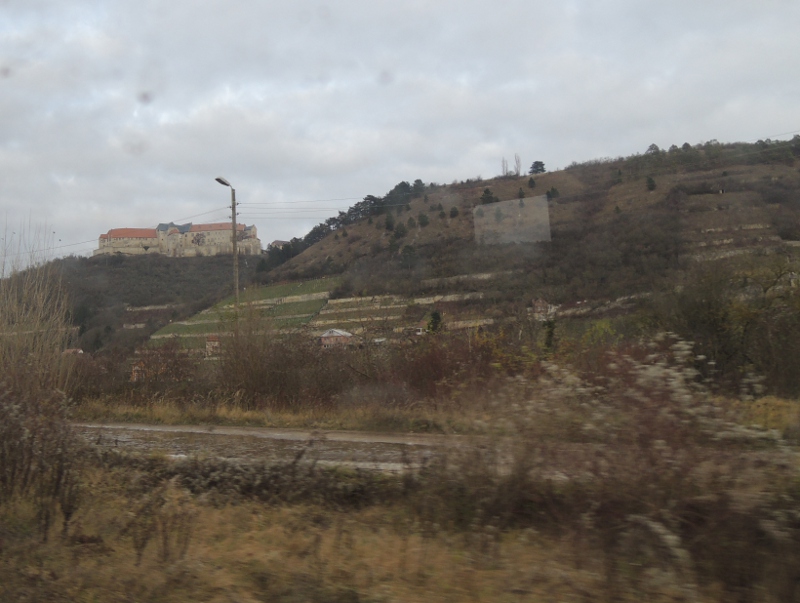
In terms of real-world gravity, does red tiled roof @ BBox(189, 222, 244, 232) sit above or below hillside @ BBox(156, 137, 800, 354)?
above

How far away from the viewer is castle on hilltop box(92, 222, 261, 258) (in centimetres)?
4569

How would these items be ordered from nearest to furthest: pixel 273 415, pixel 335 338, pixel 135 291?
pixel 273 415
pixel 335 338
pixel 135 291

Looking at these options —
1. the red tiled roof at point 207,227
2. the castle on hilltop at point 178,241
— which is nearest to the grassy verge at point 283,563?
the castle on hilltop at point 178,241

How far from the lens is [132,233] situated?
185 feet

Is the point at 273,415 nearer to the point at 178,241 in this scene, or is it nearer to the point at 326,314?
the point at 326,314

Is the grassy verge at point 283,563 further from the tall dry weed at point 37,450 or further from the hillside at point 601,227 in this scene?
the hillside at point 601,227

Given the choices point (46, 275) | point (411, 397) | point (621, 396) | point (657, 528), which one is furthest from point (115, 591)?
point (46, 275)

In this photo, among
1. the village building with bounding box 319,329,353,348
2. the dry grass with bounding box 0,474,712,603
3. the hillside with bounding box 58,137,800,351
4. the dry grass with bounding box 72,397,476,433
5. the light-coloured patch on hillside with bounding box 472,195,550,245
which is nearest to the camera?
the dry grass with bounding box 0,474,712,603

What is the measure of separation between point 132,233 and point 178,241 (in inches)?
162

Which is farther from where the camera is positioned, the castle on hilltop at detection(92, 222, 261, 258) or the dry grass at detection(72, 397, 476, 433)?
the castle on hilltop at detection(92, 222, 261, 258)

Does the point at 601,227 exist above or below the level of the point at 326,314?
above

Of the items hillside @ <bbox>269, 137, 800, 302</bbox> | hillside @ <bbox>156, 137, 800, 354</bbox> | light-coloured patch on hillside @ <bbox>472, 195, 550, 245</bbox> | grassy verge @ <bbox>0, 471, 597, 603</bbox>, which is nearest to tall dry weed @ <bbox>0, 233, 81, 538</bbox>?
grassy verge @ <bbox>0, 471, 597, 603</bbox>

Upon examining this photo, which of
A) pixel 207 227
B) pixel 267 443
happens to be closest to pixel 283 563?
pixel 267 443

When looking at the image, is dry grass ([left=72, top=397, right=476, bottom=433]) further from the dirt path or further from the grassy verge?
the grassy verge
